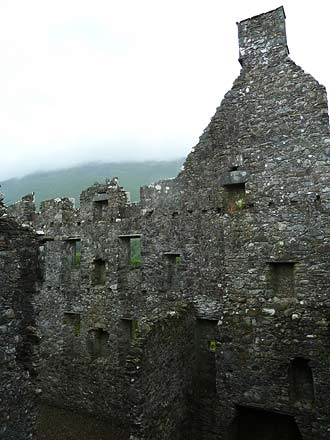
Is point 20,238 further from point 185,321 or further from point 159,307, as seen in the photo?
point 159,307

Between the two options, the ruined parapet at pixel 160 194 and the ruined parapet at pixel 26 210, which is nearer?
the ruined parapet at pixel 160 194

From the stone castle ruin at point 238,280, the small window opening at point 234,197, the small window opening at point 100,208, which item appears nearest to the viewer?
the stone castle ruin at point 238,280

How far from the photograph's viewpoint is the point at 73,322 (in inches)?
586

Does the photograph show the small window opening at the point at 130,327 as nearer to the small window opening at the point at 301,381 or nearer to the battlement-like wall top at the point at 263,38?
the small window opening at the point at 301,381

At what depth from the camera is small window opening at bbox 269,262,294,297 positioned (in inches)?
365

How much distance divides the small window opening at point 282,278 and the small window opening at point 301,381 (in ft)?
5.50

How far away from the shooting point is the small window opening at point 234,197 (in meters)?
10.2

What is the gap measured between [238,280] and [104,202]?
22.9 feet

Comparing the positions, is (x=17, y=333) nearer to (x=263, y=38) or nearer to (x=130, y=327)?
(x=130, y=327)

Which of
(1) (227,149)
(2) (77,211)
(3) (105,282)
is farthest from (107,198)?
(1) (227,149)

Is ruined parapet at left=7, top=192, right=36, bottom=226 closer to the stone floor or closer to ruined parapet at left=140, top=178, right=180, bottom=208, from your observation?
ruined parapet at left=140, top=178, right=180, bottom=208

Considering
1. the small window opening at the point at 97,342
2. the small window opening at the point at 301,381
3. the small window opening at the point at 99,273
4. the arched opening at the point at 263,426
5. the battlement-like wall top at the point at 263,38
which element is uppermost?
the battlement-like wall top at the point at 263,38

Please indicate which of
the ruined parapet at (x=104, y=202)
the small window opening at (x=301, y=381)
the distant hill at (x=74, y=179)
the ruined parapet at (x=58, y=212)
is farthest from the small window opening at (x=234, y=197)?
the distant hill at (x=74, y=179)

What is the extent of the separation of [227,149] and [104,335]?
28.5 feet
